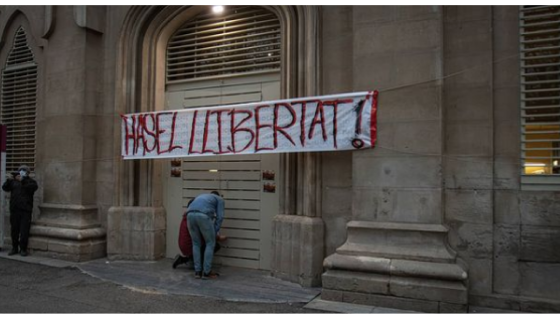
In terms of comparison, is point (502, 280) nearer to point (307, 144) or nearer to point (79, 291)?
point (307, 144)

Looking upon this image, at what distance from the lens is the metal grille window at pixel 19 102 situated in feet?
32.0

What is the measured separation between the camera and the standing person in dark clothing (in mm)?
8621

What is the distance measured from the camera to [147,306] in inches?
218

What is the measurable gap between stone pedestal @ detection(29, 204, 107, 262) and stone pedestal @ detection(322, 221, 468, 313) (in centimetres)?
497

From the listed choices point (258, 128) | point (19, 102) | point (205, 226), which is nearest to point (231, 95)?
point (258, 128)

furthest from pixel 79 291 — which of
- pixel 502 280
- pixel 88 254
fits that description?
pixel 502 280

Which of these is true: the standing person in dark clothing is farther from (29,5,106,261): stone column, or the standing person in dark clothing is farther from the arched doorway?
the arched doorway

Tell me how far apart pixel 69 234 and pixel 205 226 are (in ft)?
10.7

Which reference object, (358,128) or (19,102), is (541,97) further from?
(19,102)

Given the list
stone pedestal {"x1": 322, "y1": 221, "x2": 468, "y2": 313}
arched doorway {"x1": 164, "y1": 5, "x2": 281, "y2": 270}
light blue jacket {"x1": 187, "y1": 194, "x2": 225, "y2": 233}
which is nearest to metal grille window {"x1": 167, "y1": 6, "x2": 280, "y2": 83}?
arched doorway {"x1": 164, "y1": 5, "x2": 281, "y2": 270}

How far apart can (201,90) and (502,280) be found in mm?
5943

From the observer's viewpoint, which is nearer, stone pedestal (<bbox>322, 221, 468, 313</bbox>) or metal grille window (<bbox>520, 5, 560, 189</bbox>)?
stone pedestal (<bbox>322, 221, 468, 313</bbox>)

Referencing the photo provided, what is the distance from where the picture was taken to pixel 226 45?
8.08 metres

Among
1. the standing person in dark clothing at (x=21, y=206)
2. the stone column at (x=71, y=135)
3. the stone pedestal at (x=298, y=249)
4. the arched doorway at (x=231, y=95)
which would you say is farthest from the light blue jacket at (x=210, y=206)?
the standing person in dark clothing at (x=21, y=206)
